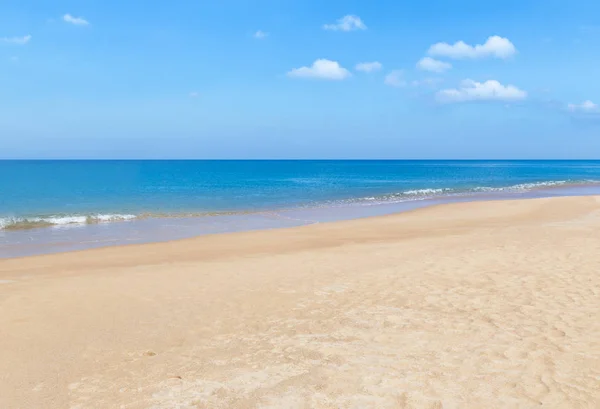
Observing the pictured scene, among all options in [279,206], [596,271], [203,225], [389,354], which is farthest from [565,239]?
[279,206]

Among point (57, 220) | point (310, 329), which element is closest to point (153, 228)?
point (57, 220)

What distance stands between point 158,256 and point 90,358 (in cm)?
660

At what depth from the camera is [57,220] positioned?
20.2m

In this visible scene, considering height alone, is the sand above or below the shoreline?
above

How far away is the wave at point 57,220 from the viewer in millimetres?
19109

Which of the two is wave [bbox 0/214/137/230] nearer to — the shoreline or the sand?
the shoreline

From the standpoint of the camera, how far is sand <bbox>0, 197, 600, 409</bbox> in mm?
4418

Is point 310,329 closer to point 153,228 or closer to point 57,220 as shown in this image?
point 153,228

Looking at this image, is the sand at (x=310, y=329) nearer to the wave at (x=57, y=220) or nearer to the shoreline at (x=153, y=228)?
the shoreline at (x=153, y=228)

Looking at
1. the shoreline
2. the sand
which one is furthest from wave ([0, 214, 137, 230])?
the sand

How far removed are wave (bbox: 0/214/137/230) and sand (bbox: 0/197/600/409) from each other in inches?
331

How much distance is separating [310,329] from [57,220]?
1743 cm

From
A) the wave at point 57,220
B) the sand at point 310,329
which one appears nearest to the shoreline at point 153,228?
the wave at point 57,220

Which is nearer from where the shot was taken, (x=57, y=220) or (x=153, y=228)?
(x=153, y=228)
